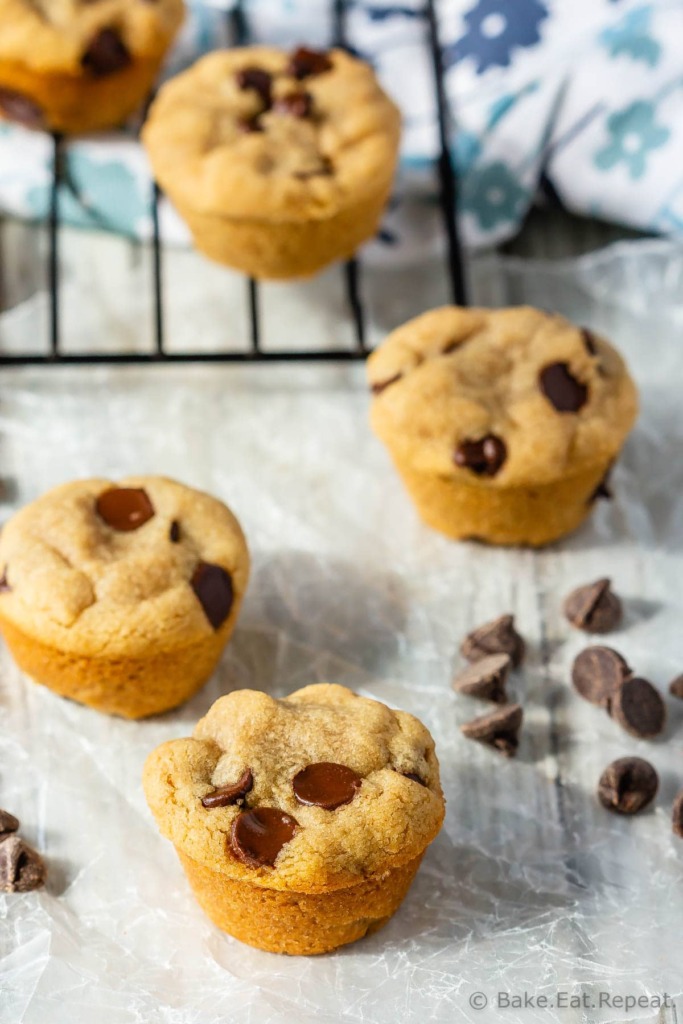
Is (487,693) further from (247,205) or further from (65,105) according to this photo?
(65,105)

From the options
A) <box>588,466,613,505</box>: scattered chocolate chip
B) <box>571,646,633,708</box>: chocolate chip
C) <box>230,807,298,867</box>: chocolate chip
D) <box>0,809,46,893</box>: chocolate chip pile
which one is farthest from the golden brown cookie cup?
<box>588,466,613,505</box>: scattered chocolate chip

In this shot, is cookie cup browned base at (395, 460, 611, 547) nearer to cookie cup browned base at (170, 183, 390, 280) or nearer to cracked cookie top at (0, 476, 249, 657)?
cracked cookie top at (0, 476, 249, 657)

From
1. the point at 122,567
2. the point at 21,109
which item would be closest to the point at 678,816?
the point at 122,567

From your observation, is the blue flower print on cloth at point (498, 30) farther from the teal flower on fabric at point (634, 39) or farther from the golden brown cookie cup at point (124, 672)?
the golden brown cookie cup at point (124, 672)

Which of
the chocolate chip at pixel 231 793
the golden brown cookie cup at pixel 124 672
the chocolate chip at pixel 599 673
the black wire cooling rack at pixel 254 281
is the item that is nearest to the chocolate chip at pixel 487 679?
the chocolate chip at pixel 599 673

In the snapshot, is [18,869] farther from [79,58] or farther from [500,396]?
[79,58]

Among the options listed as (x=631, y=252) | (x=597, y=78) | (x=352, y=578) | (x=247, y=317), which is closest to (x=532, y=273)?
(x=631, y=252)
